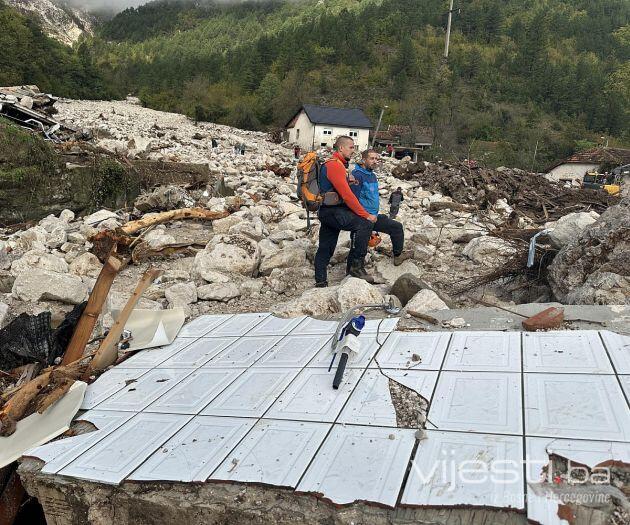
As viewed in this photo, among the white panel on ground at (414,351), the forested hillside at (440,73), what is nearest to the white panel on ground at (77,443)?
the white panel on ground at (414,351)

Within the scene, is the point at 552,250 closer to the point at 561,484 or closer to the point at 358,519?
the point at 561,484

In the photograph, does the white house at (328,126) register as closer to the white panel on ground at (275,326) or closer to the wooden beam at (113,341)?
the white panel on ground at (275,326)

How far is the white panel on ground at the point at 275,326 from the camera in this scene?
346cm

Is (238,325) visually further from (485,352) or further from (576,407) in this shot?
(576,407)

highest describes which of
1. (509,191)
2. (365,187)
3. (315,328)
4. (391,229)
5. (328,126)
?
(328,126)

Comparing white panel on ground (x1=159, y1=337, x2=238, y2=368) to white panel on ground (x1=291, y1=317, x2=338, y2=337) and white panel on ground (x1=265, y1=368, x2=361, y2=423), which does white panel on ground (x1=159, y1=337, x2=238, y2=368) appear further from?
white panel on ground (x1=265, y1=368, x2=361, y2=423)

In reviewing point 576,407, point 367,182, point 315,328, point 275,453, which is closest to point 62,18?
point 367,182

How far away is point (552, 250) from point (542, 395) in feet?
10.8

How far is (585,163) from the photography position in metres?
32.4

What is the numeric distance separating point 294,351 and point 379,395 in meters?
0.84

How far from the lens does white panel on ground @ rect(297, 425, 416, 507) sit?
1.74 metres

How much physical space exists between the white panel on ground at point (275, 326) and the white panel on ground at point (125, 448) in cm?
111

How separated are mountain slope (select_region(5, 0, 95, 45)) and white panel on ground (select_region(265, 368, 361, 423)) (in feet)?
485

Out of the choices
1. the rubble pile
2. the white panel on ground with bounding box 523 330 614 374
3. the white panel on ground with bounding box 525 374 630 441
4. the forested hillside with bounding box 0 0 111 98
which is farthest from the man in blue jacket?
the forested hillside with bounding box 0 0 111 98
